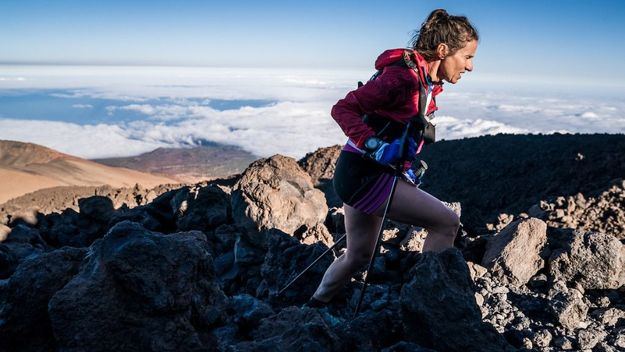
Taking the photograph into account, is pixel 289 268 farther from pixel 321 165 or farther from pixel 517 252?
pixel 321 165

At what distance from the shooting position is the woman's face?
10.7ft

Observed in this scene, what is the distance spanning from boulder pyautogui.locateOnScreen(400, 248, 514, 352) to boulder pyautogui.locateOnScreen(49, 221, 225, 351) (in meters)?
1.26

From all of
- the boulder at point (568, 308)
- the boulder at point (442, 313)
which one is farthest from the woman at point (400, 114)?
the boulder at point (568, 308)

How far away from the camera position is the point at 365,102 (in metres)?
3.08

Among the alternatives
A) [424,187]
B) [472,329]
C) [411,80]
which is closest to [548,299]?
[472,329]

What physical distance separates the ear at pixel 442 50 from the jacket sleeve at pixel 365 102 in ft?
1.43

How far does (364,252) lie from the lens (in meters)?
3.54

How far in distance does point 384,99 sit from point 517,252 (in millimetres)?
2700

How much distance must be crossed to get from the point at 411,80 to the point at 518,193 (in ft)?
44.1

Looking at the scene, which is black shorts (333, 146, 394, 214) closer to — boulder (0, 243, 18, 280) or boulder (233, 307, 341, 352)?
boulder (233, 307, 341, 352)

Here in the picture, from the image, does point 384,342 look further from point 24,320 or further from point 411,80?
point 24,320

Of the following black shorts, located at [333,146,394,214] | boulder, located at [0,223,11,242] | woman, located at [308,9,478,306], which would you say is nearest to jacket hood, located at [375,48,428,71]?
woman, located at [308,9,478,306]

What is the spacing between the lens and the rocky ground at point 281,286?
7.81 feet

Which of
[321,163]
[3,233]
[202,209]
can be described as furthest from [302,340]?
[321,163]
